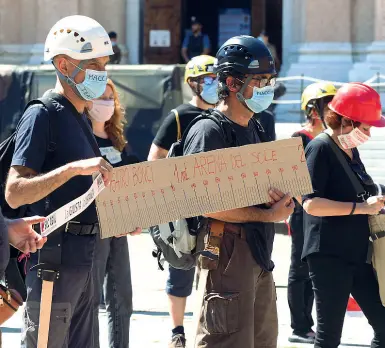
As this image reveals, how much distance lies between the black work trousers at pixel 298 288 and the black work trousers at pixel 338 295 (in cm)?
152

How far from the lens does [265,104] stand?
4535 mm

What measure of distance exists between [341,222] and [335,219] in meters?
0.04

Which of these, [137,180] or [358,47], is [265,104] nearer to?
[137,180]

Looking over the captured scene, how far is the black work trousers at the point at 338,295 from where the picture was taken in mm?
5133

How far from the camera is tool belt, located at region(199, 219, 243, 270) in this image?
14.1 feet

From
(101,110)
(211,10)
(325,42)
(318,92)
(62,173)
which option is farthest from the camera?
(211,10)

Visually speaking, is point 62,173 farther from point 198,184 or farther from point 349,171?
point 349,171

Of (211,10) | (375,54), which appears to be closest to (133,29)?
(375,54)

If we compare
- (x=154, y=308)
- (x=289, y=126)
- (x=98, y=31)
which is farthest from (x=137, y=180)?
(x=289, y=126)

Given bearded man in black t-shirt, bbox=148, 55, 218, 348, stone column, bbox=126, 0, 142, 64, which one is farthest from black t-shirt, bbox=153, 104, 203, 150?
stone column, bbox=126, 0, 142, 64

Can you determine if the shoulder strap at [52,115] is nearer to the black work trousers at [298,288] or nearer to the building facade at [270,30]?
the black work trousers at [298,288]

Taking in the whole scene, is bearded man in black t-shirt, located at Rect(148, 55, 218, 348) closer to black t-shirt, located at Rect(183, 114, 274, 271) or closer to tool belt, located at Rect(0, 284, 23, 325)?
black t-shirt, located at Rect(183, 114, 274, 271)

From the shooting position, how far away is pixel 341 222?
523 cm

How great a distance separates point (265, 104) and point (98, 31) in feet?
2.68
